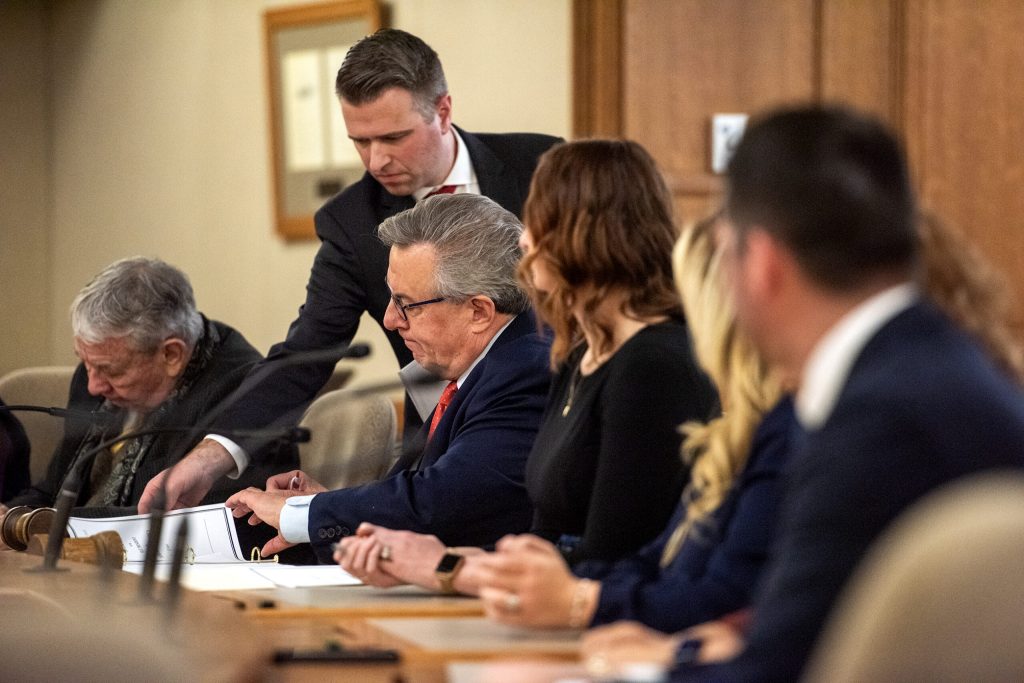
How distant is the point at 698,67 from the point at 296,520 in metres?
1.76

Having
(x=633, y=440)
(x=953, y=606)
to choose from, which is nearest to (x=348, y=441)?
(x=633, y=440)

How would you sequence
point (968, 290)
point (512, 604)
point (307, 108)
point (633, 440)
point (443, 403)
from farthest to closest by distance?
point (307, 108) → point (443, 403) → point (633, 440) → point (512, 604) → point (968, 290)

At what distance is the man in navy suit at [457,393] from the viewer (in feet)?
8.26

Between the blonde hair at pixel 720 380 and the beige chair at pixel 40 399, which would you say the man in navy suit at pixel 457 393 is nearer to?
the blonde hair at pixel 720 380

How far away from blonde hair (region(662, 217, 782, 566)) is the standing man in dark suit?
55.0 inches

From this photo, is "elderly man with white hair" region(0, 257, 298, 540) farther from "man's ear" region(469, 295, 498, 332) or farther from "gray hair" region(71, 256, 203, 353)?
"man's ear" region(469, 295, 498, 332)

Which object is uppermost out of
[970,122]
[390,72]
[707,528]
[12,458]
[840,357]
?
[390,72]

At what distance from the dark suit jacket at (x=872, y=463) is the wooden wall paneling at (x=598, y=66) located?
268cm

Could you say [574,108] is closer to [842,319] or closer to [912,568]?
[842,319]

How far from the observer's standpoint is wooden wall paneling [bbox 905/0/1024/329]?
3711 mm

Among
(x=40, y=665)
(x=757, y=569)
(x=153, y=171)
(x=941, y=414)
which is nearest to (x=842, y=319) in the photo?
(x=941, y=414)

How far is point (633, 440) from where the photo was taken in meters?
1.90

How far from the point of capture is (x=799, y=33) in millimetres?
3715

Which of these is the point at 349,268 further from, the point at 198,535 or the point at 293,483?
the point at 198,535
